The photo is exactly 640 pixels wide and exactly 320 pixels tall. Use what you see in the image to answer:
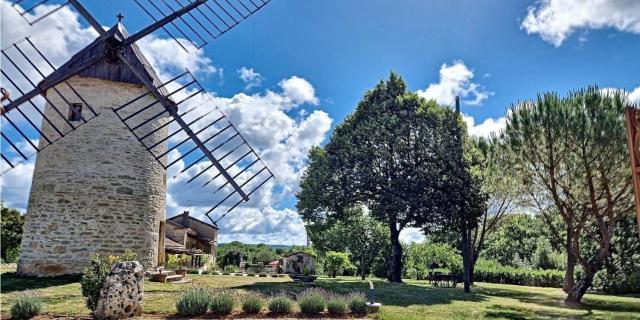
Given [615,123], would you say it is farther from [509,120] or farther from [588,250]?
[588,250]

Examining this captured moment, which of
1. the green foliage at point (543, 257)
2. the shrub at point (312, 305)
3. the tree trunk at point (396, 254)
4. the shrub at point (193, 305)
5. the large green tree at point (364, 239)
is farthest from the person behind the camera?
the large green tree at point (364, 239)

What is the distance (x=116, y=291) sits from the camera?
9594 mm

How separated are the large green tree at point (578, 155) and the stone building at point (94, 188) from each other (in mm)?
15948

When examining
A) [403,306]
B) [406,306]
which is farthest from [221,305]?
[406,306]

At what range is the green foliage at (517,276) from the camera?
31420mm

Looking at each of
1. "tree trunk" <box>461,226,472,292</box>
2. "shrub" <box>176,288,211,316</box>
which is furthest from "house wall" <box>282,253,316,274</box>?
"shrub" <box>176,288,211,316</box>

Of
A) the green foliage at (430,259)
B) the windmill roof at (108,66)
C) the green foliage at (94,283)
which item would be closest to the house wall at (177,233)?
the green foliage at (430,259)

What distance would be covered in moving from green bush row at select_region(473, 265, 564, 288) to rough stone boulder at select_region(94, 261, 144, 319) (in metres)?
29.7

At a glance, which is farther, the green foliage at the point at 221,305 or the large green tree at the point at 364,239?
the large green tree at the point at 364,239

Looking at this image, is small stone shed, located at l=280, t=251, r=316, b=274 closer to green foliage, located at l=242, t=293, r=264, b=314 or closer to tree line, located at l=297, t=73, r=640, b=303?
tree line, located at l=297, t=73, r=640, b=303

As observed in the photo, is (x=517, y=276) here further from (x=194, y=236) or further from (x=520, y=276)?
(x=194, y=236)

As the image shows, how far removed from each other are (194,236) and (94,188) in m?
28.4

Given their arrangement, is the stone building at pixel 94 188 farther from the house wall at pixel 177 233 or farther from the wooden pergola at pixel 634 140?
the house wall at pixel 177 233

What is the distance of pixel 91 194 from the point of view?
17516 mm
